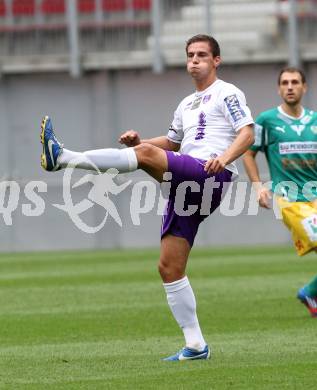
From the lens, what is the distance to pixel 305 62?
24359 mm

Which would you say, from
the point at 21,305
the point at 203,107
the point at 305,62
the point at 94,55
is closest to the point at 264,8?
the point at 305,62

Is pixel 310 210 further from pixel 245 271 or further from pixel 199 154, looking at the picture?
pixel 245 271

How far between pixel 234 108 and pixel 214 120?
0.20m

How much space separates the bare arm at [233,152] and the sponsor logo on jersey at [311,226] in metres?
2.35

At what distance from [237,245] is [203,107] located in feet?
53.3

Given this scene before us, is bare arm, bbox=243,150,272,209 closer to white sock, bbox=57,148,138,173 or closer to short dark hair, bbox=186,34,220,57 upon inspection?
short dark hair, bbox=186,34,220,57

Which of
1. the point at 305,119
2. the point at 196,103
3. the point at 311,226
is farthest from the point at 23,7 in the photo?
the point at 196,103

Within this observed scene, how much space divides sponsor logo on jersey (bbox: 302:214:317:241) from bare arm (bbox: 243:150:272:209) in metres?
0.39

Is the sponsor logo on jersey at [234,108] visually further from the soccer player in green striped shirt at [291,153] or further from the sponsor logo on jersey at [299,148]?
the sponsor logo on jersey at [299,148]

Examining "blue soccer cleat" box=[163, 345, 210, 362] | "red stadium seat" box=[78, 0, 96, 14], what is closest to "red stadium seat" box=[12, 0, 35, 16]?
"red stadium seat" box=[78, 0, 96, 14]

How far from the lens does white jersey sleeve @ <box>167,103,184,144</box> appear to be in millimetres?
8555

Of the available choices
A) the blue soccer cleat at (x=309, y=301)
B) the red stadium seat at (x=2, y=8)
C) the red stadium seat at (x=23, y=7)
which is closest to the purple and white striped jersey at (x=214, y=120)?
the blue soccer cleat at (x=309, y=301)

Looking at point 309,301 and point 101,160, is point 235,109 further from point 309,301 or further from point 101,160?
point 309,301

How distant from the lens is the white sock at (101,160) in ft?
24.3
